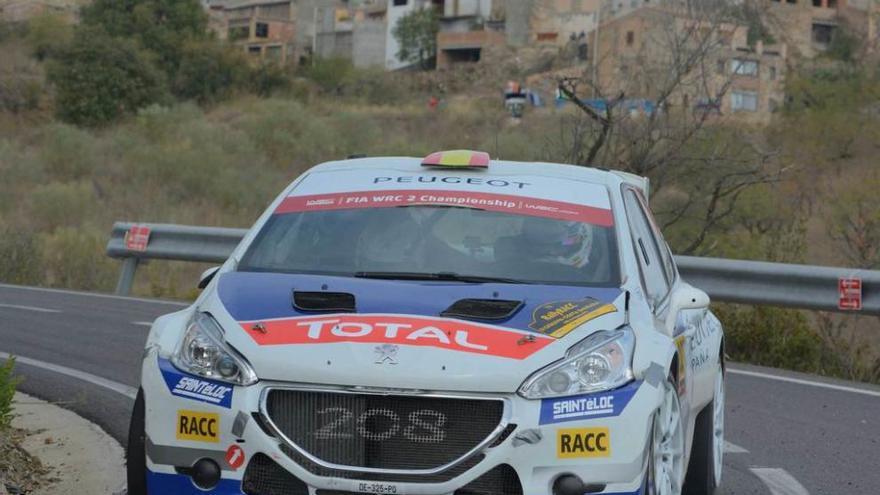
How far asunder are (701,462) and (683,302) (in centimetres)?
101

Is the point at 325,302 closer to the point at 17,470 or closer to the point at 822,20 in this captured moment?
the point at 17,470

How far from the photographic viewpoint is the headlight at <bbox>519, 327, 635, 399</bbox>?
4.95 m

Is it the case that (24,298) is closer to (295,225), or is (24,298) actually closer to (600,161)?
(600,161)

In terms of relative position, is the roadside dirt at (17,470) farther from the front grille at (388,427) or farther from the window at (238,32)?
the window at (238,32)

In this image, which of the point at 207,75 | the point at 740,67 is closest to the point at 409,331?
the point at 740,67

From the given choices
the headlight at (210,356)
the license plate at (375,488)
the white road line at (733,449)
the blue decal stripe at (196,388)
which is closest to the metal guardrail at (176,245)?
the white road line at (733,449)

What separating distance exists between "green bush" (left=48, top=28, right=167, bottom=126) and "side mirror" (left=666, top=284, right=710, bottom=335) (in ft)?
174

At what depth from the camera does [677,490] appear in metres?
5.89

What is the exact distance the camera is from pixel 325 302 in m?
5.41

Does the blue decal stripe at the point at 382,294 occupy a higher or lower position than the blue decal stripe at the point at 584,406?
higher

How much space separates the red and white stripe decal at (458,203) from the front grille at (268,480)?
5.75 feet

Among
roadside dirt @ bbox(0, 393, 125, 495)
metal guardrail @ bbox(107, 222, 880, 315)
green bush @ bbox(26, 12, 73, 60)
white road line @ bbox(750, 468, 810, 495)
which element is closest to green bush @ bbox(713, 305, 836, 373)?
metal guardrail @ bbox(107, 222, 880, 315)

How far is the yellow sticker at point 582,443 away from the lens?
4867 millimetres

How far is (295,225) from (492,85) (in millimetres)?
78353
